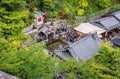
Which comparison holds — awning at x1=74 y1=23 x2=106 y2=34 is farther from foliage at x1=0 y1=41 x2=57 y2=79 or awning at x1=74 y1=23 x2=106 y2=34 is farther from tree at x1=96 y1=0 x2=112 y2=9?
foliage at x1=0 y1=41 x2=57 y2=79

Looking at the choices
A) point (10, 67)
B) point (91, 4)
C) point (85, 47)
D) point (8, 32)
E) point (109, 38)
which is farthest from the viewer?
point (91, 4)

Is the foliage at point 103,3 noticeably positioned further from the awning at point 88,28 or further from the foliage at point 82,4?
the awning at point 88,28

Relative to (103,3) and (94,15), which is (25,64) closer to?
(94,15)

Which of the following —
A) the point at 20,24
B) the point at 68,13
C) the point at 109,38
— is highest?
the point at 20,24

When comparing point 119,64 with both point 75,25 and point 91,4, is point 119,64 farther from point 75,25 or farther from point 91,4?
point 91,4

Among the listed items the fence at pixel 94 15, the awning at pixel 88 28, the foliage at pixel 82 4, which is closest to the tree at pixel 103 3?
the fence at pixel 94 15

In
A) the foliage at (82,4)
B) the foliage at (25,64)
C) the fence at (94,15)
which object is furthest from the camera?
the foliage at (82,4)

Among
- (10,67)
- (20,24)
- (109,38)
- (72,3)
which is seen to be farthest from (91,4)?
(10,67)

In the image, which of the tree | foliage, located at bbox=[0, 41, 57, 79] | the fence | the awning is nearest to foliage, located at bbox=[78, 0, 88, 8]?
the fence
